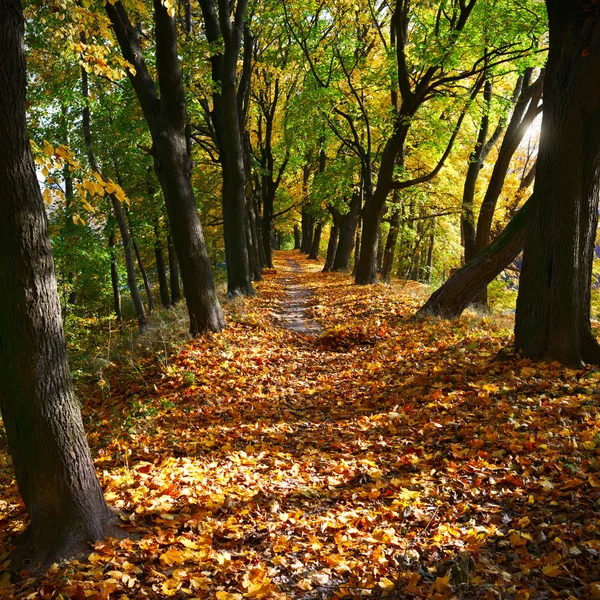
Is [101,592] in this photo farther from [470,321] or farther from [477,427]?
[470,321]

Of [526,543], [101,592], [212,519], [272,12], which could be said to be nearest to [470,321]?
[526,543]

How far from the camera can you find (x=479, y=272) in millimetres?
9648

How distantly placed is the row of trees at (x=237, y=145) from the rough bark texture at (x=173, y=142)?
0.03m

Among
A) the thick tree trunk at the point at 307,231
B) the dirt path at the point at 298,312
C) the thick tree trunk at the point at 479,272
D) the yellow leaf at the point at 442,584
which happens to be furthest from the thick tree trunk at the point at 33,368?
the thick tree trunk at the point at 307,231

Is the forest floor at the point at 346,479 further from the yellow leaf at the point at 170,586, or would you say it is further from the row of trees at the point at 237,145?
the row of trees at the point at 237,145

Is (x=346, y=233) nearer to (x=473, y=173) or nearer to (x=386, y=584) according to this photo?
(x=473, y=173)

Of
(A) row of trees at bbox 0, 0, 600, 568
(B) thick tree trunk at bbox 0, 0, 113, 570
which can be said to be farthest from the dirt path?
(B) thick tree trunk at bbox 0, 0, 113, 570

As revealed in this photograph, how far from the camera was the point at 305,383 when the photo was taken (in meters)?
7.80

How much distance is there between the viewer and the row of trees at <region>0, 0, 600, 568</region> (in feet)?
10.4

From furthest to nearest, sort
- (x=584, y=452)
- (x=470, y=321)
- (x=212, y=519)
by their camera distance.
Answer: (x=470, y=321)
(x=584, y=452)
(x=212, y=519)

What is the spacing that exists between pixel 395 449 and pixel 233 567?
7.85 ft

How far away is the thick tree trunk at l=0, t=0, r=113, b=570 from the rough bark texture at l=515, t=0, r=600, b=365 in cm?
582

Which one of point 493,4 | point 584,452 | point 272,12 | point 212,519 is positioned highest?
point 272,12

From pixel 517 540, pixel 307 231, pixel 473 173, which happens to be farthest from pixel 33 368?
pixel 307 231
